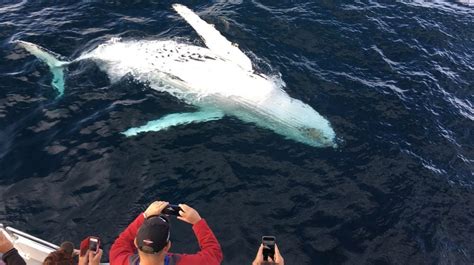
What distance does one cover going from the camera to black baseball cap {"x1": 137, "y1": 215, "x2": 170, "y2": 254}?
18.9 feet

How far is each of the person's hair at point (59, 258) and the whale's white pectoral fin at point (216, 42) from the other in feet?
31.4

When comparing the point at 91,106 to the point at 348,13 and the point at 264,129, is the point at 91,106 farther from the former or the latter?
the point at 348,13

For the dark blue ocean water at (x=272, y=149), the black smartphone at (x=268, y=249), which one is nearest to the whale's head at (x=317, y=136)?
the dark blue ocean water at (x=272, y=149)

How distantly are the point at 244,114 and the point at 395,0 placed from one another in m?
12.3

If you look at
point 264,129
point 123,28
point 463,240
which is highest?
point 123,28

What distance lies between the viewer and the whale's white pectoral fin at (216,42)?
49.8 ft

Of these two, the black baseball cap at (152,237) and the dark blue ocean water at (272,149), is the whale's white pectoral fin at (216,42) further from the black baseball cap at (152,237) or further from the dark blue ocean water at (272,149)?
the black baseball cap at (152,237)

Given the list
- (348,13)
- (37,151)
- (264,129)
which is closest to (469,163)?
(264,129)

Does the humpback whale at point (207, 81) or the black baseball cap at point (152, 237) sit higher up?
the black baseball cap at point (152, 237)

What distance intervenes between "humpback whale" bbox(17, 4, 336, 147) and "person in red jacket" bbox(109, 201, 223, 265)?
6.75 meters

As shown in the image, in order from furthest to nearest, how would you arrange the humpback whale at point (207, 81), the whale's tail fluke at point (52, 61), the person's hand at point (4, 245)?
the whale's tail fluke at point (52, 61) < the humpback whale at point (207, 81) < the person's hand at point (4, 245)

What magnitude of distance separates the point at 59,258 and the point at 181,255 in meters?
2.14

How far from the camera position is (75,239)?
1051 cm

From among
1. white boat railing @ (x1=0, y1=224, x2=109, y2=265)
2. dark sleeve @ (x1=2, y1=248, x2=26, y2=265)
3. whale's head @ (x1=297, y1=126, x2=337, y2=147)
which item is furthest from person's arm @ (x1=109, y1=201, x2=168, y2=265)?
whale's head @ (x1=297, y1=126, x2=337, y2=147)
